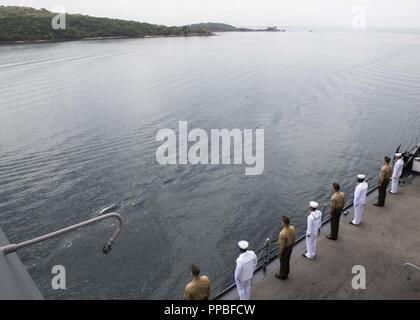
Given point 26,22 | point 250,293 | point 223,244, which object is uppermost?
point 26,22

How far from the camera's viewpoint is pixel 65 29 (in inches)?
3930

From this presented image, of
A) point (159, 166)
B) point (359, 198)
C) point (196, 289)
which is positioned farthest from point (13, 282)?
point (159, 166)

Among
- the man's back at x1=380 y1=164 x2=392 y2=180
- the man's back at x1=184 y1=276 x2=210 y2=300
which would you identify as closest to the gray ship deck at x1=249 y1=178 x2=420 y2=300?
the man's back at x1=380 y1=164 x2=392 y2=180

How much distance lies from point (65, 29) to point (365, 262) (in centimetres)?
10427

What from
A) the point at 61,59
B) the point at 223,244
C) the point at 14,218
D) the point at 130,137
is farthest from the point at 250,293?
the point at 61,59

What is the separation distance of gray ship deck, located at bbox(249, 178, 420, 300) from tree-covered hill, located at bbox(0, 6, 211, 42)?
90.2 meters

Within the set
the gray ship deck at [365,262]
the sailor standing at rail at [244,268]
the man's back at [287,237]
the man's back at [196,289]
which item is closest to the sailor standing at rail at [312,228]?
the gray ship deck at [365,262]

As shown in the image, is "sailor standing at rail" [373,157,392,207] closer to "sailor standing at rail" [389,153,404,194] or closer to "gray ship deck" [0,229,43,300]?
"sailor standing at rail" [389,153,404,194]

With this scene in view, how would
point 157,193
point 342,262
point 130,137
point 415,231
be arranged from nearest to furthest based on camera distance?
point 342,262 → point 415,231 → point 157,193 → point 130,137

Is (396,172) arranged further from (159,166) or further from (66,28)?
(66,28)

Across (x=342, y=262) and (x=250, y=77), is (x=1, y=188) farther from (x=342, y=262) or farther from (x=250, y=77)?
(x=250, y=77)

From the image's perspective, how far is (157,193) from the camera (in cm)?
1945

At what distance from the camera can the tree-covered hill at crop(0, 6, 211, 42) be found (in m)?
87.6

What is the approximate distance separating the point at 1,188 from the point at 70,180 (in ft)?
10.7
